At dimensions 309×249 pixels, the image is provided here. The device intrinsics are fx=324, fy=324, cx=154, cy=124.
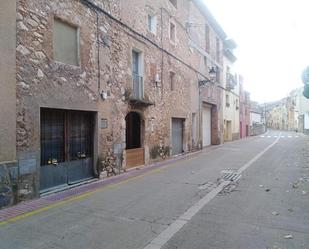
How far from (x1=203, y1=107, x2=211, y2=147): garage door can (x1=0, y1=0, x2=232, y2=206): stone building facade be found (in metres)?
6.20

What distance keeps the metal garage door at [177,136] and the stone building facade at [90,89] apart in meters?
0.05

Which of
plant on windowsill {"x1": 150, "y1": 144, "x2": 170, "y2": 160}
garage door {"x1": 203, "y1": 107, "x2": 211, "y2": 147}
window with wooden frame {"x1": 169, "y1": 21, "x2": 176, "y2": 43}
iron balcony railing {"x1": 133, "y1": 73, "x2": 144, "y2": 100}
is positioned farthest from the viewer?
garage door {"x1": 203, "y1": 107, "x2": 211, "y2": 147}

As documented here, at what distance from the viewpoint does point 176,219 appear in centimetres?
572

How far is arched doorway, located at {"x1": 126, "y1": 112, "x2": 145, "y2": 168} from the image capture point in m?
12.3

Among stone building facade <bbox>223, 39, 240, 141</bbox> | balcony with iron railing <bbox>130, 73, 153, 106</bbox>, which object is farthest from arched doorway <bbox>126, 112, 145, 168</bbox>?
stone building facade <bbox>223, 39, 240, 141</bbox>

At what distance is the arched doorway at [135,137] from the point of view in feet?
40.2

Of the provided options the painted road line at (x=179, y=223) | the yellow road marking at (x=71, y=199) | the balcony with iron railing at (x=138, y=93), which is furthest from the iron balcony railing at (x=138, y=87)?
the painted road line at (x=179, y=223)

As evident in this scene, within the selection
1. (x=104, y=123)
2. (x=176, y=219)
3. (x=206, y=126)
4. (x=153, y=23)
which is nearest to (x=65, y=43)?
(x=104, y=123)

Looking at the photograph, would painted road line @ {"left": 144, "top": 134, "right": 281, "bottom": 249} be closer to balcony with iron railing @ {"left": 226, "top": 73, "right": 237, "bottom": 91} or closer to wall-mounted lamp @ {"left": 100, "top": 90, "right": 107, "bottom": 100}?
wall-mounted lamp @ {"left": 100, "top": 90, "right": 107, "bottom": 100}

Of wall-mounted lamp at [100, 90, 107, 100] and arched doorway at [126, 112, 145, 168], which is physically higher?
wall-mounted lamp at [100, 90, 107, 100]

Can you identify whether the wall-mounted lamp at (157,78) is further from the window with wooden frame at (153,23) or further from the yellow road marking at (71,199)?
the yellow road marking at (71,199)

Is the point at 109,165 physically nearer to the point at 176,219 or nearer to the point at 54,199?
the point at 54,199

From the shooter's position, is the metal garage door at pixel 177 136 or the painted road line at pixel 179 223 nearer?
the painted road line at pixel 179 223

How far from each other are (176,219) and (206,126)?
18.8 meters
